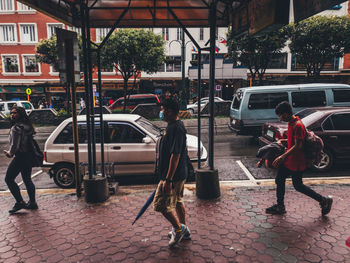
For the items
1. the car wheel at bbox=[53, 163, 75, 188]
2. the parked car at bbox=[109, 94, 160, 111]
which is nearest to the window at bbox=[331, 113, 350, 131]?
the car wheel at bbox=[53, 163, 75, 188]

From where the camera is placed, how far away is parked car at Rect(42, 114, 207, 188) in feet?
19.2

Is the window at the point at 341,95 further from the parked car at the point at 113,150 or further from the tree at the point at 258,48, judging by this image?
the tree at the point at 258,48

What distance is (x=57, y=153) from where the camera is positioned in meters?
5.84

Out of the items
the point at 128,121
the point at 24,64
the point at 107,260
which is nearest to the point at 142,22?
the point at 128,121

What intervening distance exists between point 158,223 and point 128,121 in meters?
2.64

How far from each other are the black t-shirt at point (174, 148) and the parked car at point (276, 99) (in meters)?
7.48

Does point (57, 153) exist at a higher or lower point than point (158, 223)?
higher

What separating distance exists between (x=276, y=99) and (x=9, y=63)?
3084cm

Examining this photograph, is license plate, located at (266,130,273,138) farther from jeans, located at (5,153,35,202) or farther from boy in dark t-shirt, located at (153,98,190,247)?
jeans, located at (5,153,35,202)

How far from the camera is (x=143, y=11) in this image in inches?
221

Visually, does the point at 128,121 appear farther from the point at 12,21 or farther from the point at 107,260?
the point at 12,21

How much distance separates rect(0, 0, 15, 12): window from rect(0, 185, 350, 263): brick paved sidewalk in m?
32.3

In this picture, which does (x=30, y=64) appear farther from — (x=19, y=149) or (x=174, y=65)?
(x=19, y=149)

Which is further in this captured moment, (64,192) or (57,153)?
(57,153)
